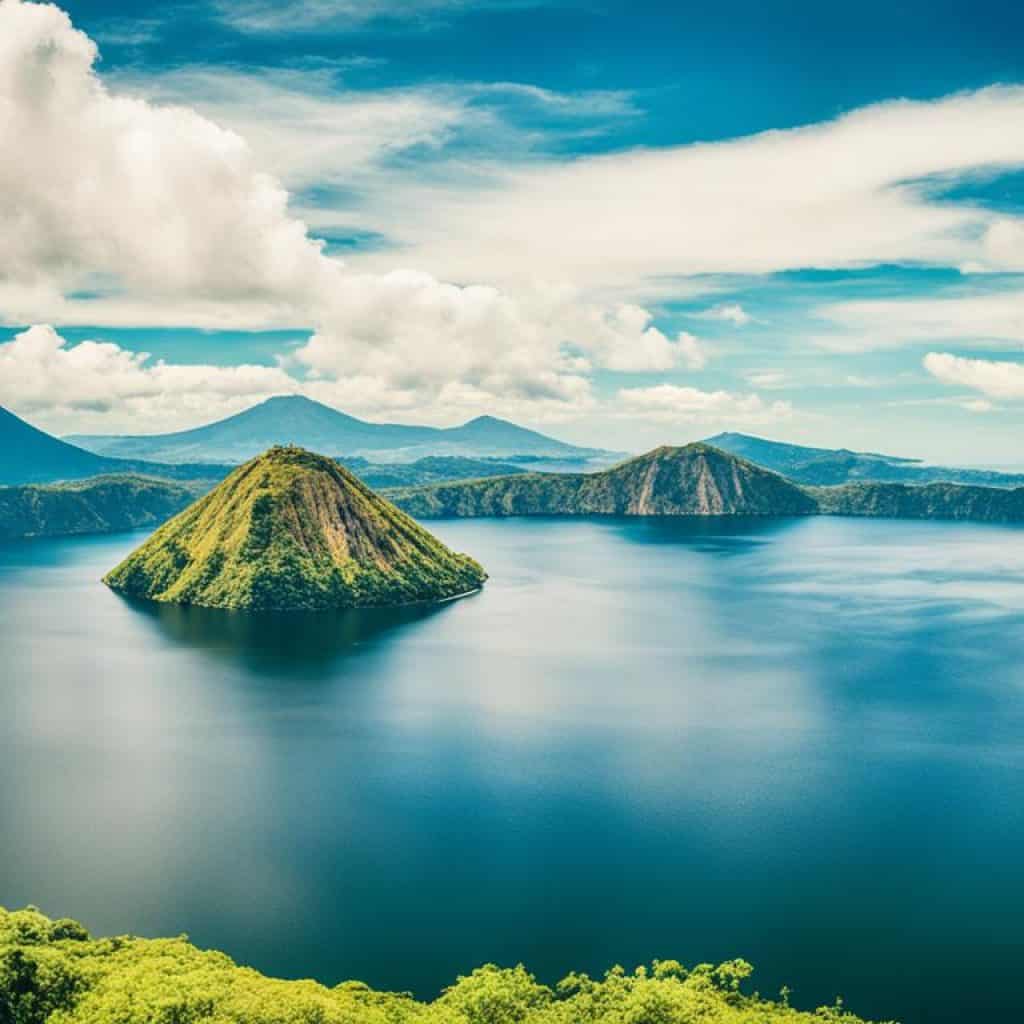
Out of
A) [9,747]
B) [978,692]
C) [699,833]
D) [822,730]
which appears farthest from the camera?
[978,692]

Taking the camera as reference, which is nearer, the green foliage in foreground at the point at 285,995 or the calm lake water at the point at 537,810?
the green foliage in foreground at the point at 285,995

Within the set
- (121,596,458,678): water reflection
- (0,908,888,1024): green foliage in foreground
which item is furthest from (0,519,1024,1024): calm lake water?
(0,908,888,1024): green foliage in foreground

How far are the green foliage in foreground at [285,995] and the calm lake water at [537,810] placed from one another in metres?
3.93

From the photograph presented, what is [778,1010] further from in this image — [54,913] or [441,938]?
[54,913]

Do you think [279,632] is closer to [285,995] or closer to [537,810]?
[537,810]

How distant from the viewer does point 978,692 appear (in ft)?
422

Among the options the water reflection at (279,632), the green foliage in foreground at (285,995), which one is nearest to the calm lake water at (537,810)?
the water reflection at (279,632)

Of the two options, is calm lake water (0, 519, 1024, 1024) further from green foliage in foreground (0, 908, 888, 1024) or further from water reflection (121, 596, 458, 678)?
green foliage in foreground (0, 908, 888, 1024)

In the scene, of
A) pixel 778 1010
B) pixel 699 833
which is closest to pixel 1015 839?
pixel 699 833

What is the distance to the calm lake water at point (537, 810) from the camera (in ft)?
200

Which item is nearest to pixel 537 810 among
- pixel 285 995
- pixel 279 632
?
pixel 285 995

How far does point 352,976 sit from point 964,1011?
130ft

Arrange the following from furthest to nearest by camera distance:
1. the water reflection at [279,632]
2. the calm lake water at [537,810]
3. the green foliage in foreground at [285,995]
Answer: the water reflection at [279,632]
the calm lake water at [537,810]
the green foliage in foreground at [285,995]

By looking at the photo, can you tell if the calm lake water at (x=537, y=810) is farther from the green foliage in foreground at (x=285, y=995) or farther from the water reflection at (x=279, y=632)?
the green foliage in foreground at (x=285, y=995)
